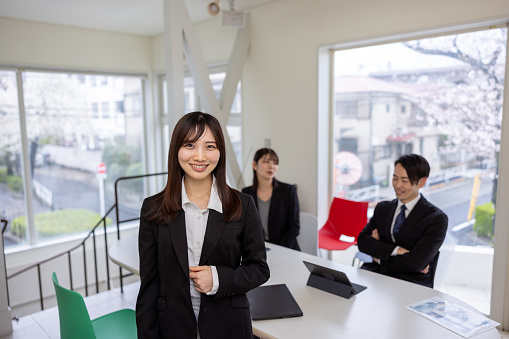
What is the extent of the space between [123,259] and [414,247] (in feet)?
5.72

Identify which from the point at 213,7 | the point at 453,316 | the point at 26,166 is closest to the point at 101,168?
the point at 26,166

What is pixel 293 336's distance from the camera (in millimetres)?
1608

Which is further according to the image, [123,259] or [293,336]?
[123,259]

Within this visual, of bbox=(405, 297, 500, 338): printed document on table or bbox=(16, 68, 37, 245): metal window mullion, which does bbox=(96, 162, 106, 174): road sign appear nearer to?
bbox=(16, 68, 37, 245): metal window mullion

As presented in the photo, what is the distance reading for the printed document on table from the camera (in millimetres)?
1609

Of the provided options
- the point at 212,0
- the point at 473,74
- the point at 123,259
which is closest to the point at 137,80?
the point at 212,0

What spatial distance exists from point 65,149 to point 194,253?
4381mm

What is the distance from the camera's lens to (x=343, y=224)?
143 inches

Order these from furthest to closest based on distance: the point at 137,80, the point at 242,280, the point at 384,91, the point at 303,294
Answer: the point at 137,80 < the point at 384,91 < the point at 303,294 < the point at 242,280

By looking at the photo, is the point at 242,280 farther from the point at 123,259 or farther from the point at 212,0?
the point at 212,0

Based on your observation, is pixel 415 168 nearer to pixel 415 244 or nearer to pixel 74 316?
pixel 415 244

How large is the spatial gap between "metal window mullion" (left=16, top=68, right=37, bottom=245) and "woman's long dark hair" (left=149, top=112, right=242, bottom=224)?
406 cm

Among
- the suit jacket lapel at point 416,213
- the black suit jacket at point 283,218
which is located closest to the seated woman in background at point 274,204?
the black suit jacket at point 283,218

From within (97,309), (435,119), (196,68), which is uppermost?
(196,68)
